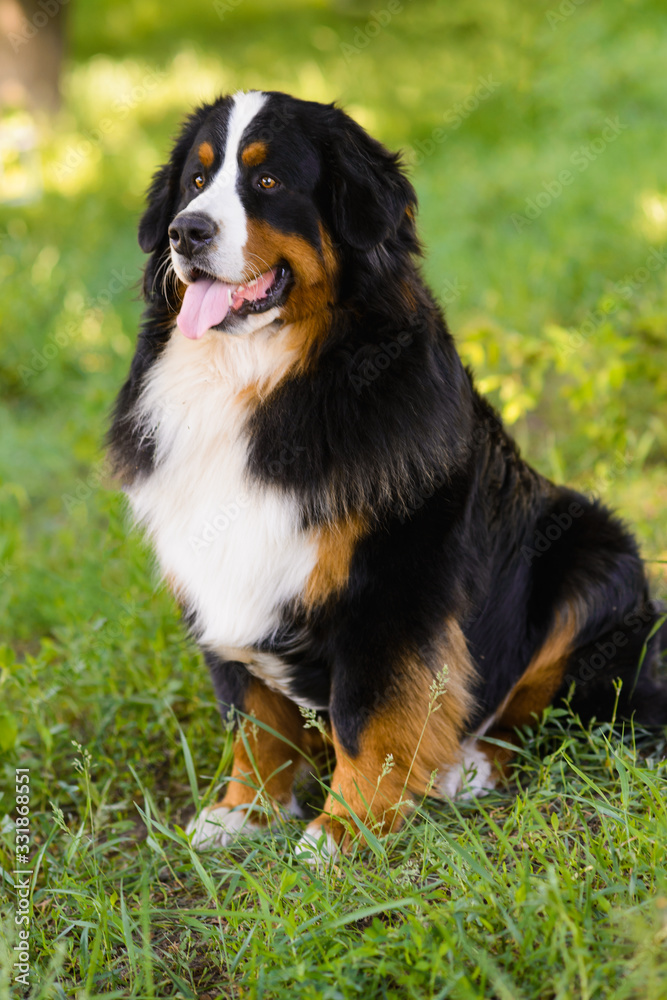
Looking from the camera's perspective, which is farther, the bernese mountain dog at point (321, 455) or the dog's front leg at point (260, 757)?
the dog's front leg at point (260, 757)

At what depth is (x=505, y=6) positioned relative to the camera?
12.8 metres

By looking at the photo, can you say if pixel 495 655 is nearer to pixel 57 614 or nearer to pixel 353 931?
pixel 353 931

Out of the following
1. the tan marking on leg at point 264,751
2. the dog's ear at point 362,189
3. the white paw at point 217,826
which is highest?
the dog's ear at point 362,189

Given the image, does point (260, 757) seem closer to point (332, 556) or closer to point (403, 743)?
point (403, 743)

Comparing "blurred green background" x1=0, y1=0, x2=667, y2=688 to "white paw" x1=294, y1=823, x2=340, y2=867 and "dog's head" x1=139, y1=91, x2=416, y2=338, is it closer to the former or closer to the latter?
"dog's head" x1=139, y1=91, x2=416, y2=338

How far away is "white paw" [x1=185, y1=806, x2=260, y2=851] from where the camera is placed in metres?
2.54

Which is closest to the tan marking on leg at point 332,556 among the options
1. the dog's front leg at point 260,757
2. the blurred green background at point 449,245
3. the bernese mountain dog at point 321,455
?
the bernese mountain dog at point 321,455

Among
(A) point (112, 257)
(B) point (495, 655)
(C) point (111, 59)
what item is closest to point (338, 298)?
(B) point (495, 655)

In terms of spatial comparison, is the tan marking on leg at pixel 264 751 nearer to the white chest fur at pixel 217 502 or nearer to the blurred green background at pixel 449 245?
the white chest fur at pixel 217 502

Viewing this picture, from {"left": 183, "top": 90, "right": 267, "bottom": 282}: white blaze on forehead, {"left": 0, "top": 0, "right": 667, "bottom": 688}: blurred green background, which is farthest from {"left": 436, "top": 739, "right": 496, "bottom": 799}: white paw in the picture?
{"left": 183, "top": 90, "right": 267, "bottom": 282}: white blaze on forehead

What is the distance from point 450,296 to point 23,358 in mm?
2903

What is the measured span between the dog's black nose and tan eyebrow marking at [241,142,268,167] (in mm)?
246

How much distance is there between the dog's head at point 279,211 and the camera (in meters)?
2.36

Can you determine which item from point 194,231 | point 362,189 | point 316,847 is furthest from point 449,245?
point 316,847
